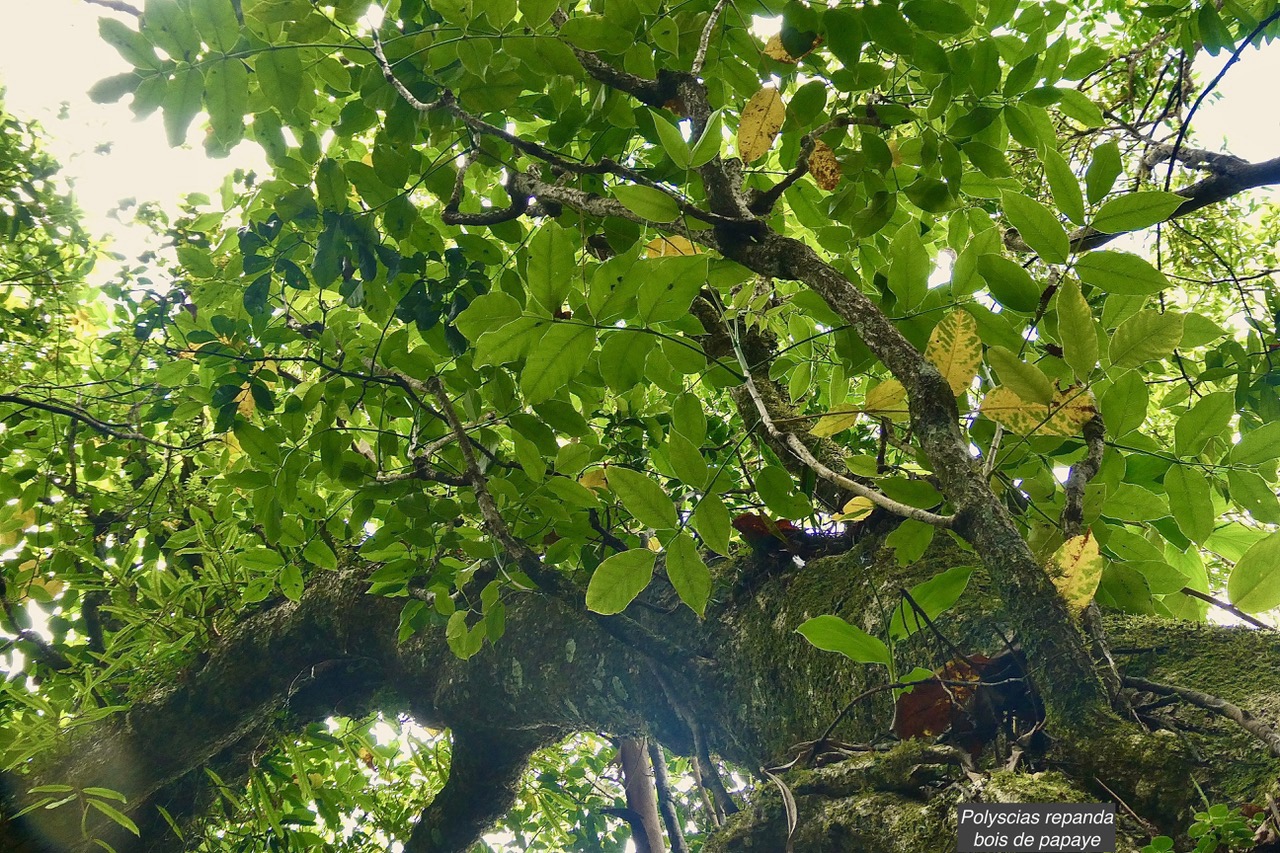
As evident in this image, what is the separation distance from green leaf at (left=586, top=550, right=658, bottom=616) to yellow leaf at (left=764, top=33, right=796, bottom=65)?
29.2 inches

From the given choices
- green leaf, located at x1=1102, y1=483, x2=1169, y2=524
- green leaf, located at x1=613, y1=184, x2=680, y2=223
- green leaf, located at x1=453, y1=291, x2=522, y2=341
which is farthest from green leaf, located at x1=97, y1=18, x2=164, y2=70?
green leaf, located at x1=1102, y1=483, x2=1169, y2=524

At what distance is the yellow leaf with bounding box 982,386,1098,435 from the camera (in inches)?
32.0

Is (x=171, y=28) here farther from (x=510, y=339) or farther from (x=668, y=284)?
(x=668, y=284)

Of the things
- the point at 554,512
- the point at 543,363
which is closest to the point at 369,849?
the point at 554,512

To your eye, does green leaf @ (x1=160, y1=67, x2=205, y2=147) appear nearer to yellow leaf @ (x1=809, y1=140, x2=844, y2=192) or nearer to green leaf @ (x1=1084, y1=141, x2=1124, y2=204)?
yellow leaf @ (x1=809, y1=140, x2=844, y2=192)

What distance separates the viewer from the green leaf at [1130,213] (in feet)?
2.73

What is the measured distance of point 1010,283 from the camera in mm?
866

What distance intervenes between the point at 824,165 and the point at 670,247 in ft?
0.95

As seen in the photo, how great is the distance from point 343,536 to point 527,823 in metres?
2.22

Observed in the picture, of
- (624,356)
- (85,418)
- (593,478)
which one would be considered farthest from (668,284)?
(85,418)

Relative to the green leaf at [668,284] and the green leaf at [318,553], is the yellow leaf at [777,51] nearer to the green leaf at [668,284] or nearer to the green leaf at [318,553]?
the green leaf at [668,284]

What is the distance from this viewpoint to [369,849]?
287 centimetres

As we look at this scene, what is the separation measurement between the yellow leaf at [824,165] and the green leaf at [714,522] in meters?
0.53

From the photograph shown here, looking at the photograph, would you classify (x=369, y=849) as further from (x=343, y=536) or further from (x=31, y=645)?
(x=343, y=536)
